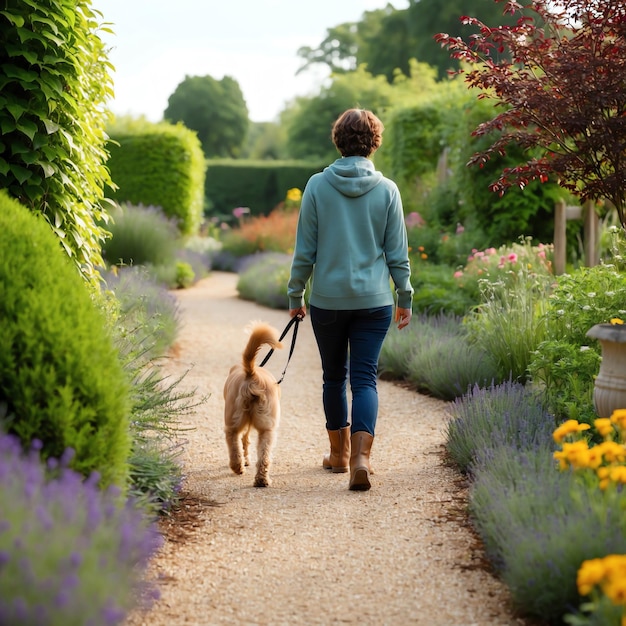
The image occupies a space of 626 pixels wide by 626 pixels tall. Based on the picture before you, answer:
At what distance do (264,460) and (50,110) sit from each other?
229 centimetres

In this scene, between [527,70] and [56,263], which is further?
[527,70]

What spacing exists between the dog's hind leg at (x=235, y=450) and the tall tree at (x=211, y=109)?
121 feet

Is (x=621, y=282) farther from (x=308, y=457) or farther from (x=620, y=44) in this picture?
(x=308, y=457)

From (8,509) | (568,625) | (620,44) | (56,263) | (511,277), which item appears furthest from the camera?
(511,277)

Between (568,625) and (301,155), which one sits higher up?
(301,155)

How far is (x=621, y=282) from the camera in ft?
16.9

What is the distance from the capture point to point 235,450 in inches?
184

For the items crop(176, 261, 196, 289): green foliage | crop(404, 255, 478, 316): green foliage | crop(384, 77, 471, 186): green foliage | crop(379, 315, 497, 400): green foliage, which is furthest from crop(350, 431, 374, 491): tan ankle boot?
crop(384, 77, 471, 186): green foliage

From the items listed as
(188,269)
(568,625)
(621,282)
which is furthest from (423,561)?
(188,269)

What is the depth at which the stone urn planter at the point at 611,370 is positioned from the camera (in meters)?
3.79

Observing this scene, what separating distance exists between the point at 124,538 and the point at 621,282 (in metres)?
3.80

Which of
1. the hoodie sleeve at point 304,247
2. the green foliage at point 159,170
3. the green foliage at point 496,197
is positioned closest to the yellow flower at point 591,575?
the hoodie sleeve at point 304,247

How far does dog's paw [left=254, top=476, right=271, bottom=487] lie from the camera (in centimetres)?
448

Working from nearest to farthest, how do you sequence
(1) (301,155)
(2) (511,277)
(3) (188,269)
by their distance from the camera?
(2) (511,277), (3) (188,269), (1) (301,155)
